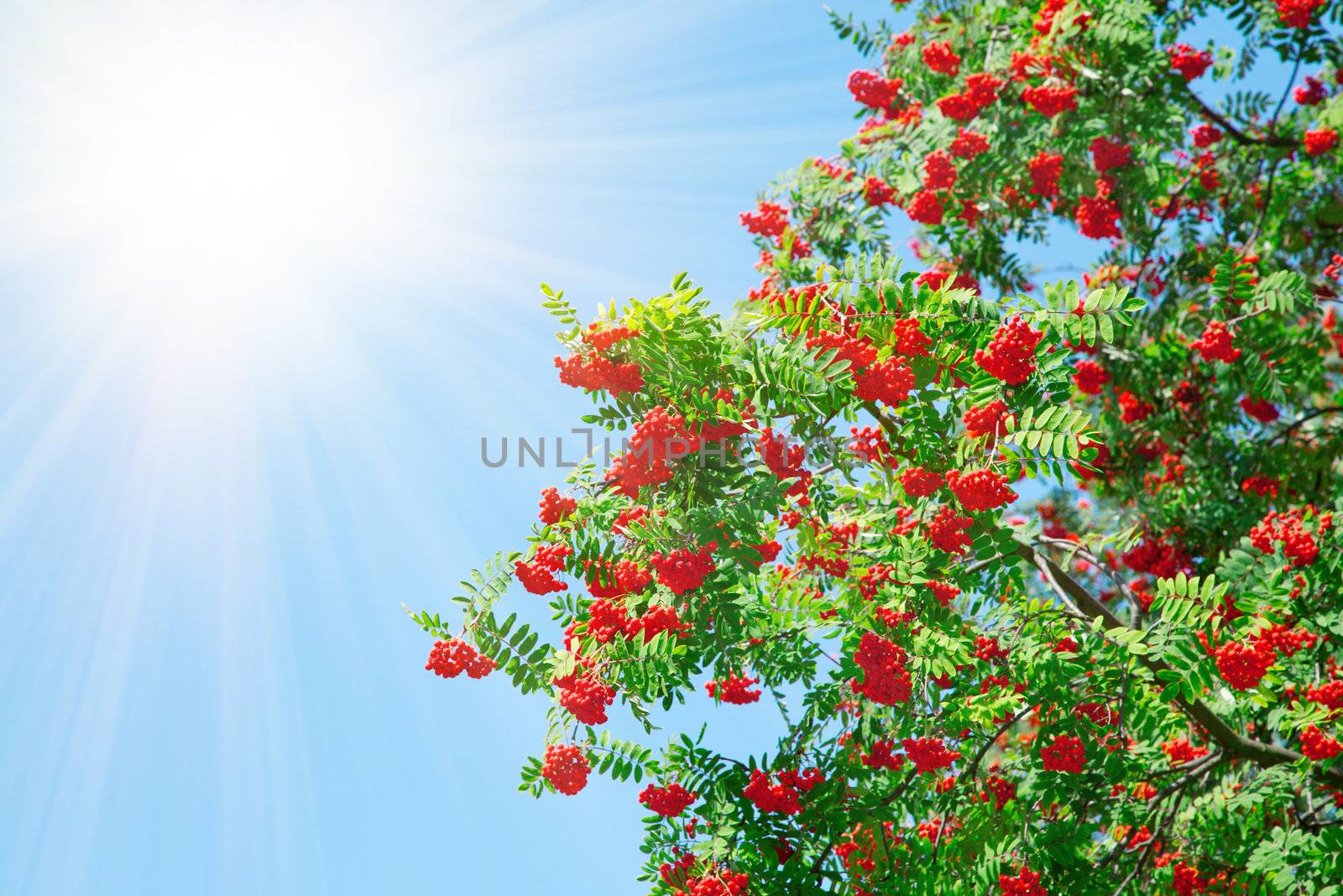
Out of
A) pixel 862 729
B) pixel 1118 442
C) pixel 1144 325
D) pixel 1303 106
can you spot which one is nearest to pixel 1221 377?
pixel 1144 325

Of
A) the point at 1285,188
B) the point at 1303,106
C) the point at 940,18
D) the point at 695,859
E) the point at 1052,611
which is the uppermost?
the point at 940,18

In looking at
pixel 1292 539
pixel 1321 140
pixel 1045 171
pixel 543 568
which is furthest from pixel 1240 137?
pixel 543 568

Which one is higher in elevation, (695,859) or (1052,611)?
(1052,611)

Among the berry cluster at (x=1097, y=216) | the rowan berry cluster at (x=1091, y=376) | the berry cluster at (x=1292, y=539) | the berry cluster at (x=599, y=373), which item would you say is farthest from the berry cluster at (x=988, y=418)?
the rowan berry cluster at (x=1091, y=376)

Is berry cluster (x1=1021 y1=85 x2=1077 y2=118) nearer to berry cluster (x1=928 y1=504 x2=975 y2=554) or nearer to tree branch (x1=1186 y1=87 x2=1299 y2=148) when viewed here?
tree branch (x1=1186 y1=87 x2=1299 y2=148)

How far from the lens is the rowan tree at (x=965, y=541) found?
407 cm

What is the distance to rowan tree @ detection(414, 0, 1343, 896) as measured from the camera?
407 centimetres

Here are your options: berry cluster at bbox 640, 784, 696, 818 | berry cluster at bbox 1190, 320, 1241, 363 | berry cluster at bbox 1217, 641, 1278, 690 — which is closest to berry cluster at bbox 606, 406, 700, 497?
berry cluster at bbox 640, 784, 696, 818

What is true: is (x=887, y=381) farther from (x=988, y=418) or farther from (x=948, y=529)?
(x=948, y=529)

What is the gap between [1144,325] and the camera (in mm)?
8008

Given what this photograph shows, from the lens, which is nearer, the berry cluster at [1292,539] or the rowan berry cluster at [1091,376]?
the berry cluster at [1292,539]

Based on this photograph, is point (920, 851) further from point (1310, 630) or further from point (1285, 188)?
point (1285, 188)

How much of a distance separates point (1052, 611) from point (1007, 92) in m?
4.22

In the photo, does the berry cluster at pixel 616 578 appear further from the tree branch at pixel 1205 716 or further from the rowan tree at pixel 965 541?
the tree branch at pixel 1205 716
